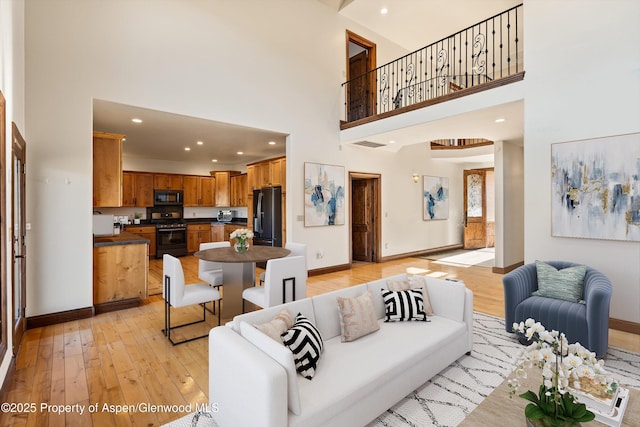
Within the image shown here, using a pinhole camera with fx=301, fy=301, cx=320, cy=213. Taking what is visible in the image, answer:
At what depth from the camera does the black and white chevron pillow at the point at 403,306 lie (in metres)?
2.66

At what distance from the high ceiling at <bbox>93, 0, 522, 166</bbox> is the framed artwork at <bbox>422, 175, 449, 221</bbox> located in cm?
248

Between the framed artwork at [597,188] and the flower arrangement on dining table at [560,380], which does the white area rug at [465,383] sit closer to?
the flower arrangement on dining table at [560,380]

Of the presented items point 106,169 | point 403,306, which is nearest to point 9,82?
point 106,169

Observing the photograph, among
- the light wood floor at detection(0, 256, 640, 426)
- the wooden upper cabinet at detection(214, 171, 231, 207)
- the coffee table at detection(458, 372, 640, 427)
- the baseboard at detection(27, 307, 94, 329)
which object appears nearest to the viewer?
the coffee table at detection(458, 372, 640, 427)

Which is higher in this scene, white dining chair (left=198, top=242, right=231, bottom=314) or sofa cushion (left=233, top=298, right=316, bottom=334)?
sofa cushion (left=233, top=298, right=316, bottom=334)

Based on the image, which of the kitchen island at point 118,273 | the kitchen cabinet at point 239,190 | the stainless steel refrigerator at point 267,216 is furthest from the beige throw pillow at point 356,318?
the kitchen cabinet at point 239,190

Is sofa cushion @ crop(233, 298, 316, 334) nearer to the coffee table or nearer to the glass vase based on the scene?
the coffee table

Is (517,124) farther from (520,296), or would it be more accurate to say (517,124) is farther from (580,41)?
(520,296)

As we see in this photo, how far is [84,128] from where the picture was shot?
3771 millimetres

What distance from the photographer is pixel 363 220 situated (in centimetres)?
758

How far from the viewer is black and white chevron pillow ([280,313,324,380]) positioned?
1.79 metres

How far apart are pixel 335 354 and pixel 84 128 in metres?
4.05

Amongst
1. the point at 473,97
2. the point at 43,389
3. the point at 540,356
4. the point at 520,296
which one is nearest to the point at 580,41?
the point at 473,97

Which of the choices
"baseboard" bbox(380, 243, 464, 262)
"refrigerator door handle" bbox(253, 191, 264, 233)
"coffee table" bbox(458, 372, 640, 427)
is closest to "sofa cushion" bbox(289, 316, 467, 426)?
"coffee table" bbox(458, 372, 640, 427)
